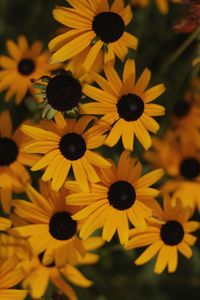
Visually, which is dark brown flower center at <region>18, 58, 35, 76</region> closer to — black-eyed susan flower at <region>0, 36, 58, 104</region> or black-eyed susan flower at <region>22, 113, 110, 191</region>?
black-eyed susan flower at <region>0, 36, 58, 104</region>

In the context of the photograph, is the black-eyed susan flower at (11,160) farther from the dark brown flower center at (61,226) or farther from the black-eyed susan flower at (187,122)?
the black-eyed susan flower at (187,122)

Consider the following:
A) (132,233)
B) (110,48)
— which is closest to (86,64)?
(110,48)

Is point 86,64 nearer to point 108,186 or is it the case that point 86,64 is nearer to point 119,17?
point 119,17

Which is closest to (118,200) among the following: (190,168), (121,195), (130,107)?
(121,195)

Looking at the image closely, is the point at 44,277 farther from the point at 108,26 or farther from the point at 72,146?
the point at 108,26

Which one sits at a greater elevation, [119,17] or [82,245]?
[119,17]

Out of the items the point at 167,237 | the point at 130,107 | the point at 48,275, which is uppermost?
the point at 130,107
